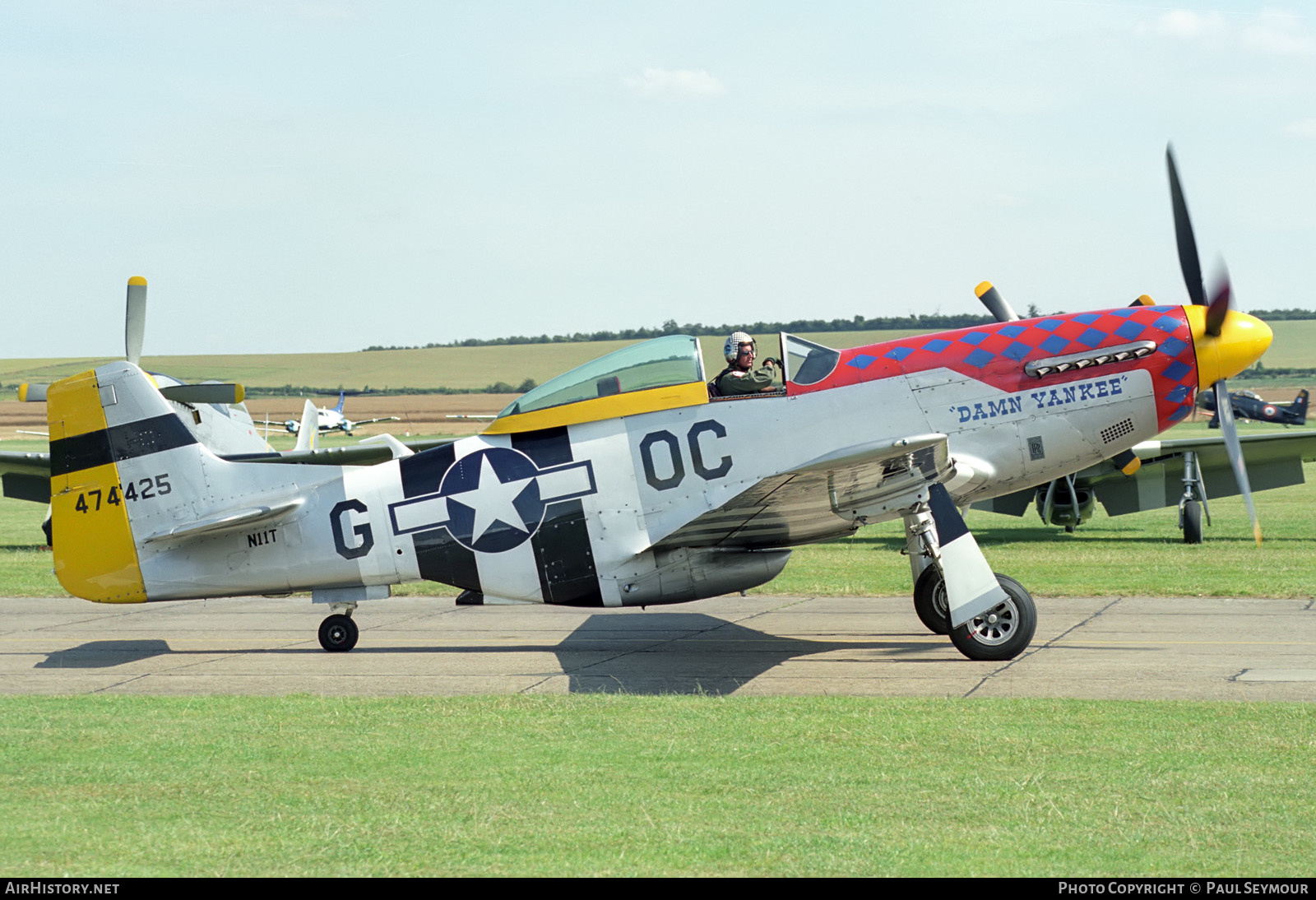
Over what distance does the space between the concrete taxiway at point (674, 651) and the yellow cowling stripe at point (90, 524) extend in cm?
75

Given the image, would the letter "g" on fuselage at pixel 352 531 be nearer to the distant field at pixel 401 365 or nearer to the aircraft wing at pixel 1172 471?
the aircraft wing at pixel 1172 471

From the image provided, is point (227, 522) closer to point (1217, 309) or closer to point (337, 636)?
point (337, 636)

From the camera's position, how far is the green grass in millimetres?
4941

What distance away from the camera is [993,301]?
12.7 metres

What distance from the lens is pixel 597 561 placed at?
10586 mm

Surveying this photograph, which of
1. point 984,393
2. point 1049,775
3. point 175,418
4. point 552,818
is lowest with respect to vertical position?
point 1049,775

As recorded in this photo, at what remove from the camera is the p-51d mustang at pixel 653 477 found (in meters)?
10.2

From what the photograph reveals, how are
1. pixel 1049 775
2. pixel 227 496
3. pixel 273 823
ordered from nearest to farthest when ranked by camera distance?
pixel 273 823 < pixel 1049 775 < pixel 227 496

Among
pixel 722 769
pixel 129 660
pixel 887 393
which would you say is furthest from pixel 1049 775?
pixel 129 660

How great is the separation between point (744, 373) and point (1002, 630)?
3.08 m

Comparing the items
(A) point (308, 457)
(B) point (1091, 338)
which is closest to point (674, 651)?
(B) point (1091, 338)

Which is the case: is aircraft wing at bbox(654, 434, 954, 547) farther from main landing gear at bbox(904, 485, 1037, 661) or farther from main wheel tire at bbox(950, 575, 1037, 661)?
main wheel tire at bbox(950, 575, 1037, 661)

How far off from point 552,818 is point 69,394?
26.1 ft

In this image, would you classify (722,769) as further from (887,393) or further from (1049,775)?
(887,393)
